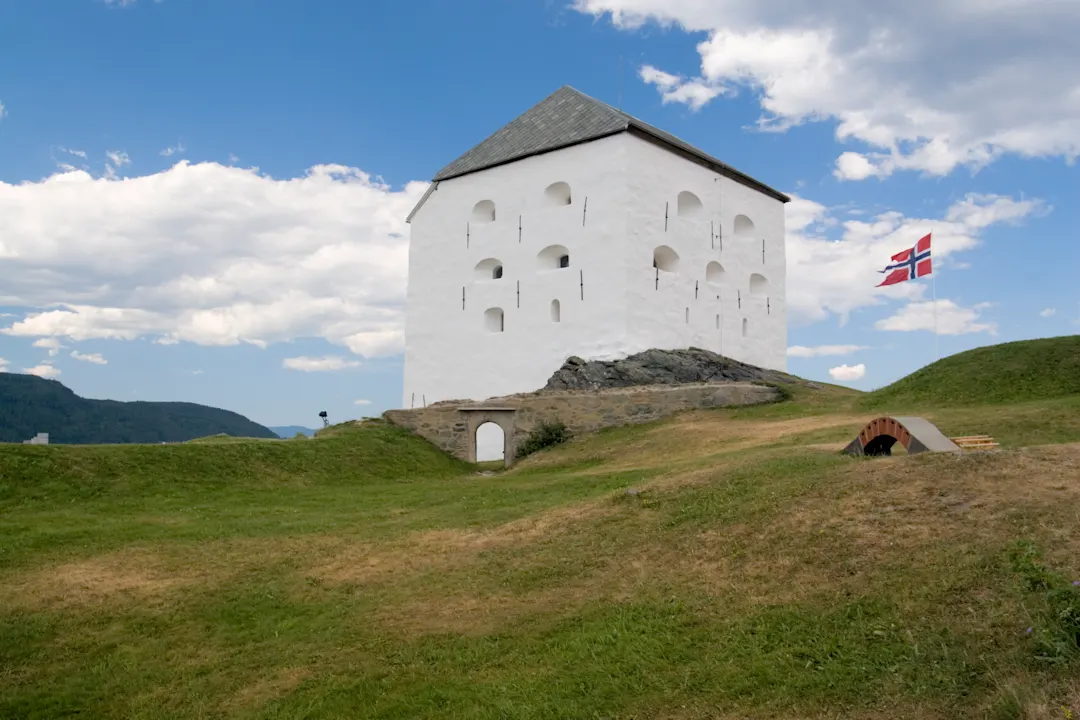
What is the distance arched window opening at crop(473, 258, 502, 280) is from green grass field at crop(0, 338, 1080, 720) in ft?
42.9

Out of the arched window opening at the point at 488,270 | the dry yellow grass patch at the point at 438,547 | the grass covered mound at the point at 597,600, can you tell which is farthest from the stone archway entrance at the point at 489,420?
the dry yellow grass patch at the point at 438,547

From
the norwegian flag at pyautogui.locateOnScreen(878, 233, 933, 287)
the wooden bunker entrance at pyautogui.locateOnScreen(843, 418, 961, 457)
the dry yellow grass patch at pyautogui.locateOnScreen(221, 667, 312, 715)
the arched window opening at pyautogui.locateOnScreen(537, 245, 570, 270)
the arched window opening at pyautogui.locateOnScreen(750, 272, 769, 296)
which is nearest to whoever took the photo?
the dry yellow grass patch at pyautogui.locateOnScreen(221, 667, 312, 715)

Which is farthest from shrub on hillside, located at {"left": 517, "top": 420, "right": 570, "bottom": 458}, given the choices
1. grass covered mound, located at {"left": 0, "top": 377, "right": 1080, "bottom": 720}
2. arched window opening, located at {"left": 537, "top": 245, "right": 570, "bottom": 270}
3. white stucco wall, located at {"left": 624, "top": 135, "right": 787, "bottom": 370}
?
grass covered mound, located at {"left": 0, "top": 377, "right": 1080, "bottom": 720}

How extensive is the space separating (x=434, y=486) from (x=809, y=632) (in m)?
10.6

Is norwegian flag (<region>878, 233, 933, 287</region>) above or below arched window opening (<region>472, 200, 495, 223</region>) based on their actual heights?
below

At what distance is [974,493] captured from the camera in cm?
730

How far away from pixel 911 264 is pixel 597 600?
50.3 ft

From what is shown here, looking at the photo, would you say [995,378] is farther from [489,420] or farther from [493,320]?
[493,320]

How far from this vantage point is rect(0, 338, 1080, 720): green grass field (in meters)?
5.28

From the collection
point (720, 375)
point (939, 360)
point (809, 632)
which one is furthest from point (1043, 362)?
point (809, 632)

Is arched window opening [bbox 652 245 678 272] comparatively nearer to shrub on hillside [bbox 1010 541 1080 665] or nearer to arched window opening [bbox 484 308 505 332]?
arched window opening [bbox 484 308 505 332]

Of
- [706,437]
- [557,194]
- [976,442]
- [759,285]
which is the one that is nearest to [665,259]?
[557,194]

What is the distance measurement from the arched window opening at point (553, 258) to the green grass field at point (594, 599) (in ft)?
38.8

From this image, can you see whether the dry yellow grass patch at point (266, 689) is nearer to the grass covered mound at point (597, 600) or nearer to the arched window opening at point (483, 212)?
the grass covered mound at point (597, 600)
